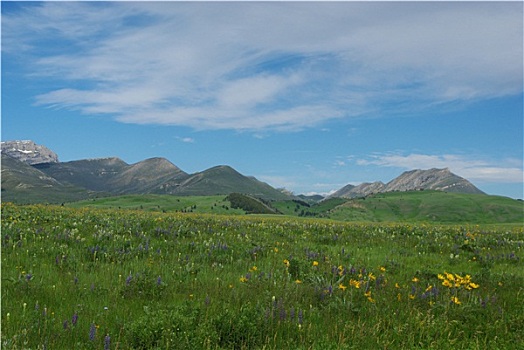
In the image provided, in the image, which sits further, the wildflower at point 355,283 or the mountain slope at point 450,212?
the mountain slope at point 450,212

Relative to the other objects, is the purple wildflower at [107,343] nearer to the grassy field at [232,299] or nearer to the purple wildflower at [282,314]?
the grassy field at [232,299]

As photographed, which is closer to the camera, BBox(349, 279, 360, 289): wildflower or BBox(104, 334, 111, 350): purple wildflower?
BBox(104, 334, 111, 350): purple wildflower

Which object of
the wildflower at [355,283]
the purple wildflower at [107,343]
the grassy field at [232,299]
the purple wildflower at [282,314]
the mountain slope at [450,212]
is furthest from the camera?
the mountain slope at [450,212]

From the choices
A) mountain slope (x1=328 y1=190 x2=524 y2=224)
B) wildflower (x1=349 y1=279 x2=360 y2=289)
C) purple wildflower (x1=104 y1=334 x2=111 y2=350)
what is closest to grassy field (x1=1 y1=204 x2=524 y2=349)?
purple wildflower (x1=104 y1=334 x2=111 y2=350)

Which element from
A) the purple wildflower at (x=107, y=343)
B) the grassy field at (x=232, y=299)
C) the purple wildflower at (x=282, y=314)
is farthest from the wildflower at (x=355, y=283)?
the purple wildflower at (x=107, y=343)

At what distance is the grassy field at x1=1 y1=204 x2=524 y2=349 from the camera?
5637mm

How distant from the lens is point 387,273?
11.0m

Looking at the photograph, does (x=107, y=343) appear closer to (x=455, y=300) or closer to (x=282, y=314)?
(x=282, y=314)

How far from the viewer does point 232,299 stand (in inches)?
299

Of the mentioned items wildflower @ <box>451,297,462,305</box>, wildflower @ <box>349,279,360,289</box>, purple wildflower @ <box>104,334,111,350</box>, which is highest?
wildflower @ <box>349,279,360,289</box>

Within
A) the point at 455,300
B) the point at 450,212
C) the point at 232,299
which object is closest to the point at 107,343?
the point at 232,299

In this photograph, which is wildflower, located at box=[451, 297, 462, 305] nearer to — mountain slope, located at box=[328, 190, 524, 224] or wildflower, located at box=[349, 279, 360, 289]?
wildflower, located at box=[349, 279, 360, 289]

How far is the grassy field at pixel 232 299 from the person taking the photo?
5637mm

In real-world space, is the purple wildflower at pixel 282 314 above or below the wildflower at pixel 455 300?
below
